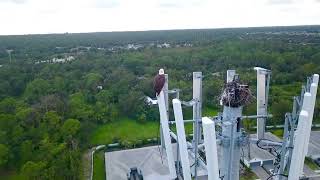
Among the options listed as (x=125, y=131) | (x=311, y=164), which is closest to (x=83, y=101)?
(x=125, y=131)

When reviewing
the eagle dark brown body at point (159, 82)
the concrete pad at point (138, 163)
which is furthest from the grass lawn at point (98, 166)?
the eagle dark brown body at point (159, 82)

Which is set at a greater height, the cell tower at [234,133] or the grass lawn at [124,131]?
the cell tower at [234,133]

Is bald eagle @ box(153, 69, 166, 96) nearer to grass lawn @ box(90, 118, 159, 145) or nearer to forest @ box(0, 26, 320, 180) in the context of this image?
forest @ box(0, 26, 320, 180)

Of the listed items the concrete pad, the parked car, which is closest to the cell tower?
the concrete pad

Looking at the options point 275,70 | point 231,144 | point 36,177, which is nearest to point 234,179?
point 231,144

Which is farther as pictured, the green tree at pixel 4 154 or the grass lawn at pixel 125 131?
the grass lawn at pixel 125 131

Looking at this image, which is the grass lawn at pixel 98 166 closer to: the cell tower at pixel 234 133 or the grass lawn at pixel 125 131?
the grass lawn at pixel 125 131

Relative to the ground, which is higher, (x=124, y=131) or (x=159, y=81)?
(x=159, y=81)

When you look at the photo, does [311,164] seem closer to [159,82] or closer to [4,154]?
[159,82]
